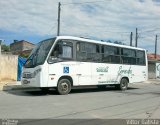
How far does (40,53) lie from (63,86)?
6.64 ft

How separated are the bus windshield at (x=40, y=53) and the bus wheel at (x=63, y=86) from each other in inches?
59.6

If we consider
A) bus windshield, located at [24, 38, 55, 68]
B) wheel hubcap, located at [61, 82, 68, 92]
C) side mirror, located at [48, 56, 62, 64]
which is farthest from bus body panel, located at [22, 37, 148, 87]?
wheel hubcap, located at [61, 82, 68, 92]

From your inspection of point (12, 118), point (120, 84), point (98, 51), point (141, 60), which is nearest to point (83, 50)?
point (98, 51)

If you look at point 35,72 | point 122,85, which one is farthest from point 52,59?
point 122,85

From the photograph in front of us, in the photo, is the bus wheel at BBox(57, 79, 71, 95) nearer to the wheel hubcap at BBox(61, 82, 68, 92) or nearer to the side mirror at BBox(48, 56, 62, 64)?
the wheel hubcap at BBox(61, 82, 68, 92)

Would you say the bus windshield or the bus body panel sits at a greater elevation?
the bus windshield

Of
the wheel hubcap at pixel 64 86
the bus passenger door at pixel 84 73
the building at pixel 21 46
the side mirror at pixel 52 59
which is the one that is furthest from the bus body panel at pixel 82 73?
the building at pixel 21 46

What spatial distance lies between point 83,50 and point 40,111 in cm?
824

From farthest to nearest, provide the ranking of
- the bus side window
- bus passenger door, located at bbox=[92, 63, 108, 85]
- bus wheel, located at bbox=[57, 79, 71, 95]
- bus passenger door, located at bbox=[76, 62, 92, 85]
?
bus passenger door, located at bbox=[92, 63, 108, 85], bus passenger door, located at bbox=[76, 62, 92, 85], bus wheel, located at bbox=[57, 79, 71, 95], the bus side window

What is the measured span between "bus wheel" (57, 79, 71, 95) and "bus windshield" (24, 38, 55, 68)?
151 cm

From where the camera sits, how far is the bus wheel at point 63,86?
60.4 ft

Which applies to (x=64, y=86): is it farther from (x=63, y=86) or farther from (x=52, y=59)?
(x=52, y=59)

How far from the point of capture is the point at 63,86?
61.1 feet

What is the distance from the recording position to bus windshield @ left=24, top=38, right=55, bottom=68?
18.0m
